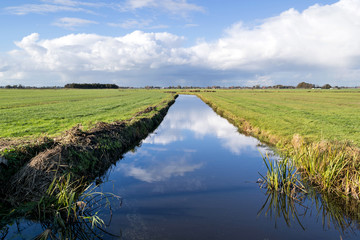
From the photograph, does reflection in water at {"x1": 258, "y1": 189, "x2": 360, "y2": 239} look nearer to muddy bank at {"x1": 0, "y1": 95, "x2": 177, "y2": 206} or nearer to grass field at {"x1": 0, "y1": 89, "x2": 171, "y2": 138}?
muddy bank at {"x1": 0, "y1": 95, "x2": 177, "y2": 206}

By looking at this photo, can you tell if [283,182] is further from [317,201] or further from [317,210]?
[317,210]

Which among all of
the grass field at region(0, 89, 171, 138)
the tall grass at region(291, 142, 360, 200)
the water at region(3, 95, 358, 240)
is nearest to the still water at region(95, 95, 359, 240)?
the water at region(3, 95, 358, 240)

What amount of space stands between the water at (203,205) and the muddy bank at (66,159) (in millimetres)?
919

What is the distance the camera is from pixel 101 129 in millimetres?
14555

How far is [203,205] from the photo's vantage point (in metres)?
8.24

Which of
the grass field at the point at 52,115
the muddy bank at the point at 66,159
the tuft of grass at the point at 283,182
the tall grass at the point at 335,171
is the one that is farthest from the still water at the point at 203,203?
the grass field at the point at 52,115

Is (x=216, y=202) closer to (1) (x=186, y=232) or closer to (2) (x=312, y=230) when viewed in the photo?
(1) (x=186, y=232)

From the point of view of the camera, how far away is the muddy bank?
7.63 m

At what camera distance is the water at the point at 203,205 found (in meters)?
6.66

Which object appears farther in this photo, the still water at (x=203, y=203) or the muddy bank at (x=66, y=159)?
the muddy bank at (x=66, y=159)

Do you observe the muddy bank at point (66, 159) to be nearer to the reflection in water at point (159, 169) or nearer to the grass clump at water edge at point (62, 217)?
the grass clump at water edge at point (62, 217)

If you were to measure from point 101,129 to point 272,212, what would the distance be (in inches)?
435

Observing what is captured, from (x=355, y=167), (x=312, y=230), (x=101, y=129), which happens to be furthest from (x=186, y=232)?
(x=101, y=129)

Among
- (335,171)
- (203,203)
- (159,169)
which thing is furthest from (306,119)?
(203,203)
